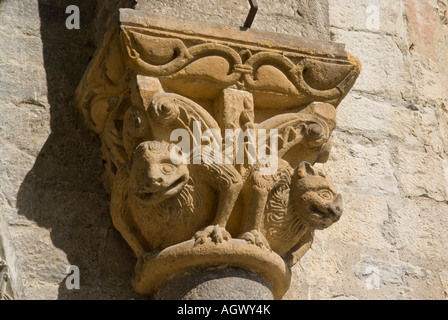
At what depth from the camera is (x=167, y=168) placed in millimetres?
2412

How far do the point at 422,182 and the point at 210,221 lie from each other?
1107mm

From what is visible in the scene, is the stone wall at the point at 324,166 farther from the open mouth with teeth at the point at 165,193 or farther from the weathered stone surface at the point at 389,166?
the open mouth with teeth at the point at 165,193

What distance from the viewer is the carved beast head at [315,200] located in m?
2.50

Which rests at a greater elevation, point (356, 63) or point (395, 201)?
point (356, 63)

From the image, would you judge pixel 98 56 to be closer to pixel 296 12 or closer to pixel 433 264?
pixel 296 12

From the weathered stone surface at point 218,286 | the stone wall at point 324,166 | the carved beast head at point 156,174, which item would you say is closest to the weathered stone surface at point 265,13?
the stone wall at point 324,166

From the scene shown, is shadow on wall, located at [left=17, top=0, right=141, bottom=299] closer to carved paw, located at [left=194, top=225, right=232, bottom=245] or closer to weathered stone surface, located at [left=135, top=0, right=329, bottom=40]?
carved paw, located at [left=194, top=225, right=232, bottom=245]

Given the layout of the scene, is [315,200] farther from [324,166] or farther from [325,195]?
[324,166]

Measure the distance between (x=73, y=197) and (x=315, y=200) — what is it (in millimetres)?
694

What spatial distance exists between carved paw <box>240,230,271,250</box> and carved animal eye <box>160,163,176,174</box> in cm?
25

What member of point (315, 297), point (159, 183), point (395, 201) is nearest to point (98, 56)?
point (159, 183)

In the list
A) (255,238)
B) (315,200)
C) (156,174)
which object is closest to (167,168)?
(156,174)

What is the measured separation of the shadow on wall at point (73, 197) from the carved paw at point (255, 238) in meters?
0.39

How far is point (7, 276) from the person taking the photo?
250 centimetres
